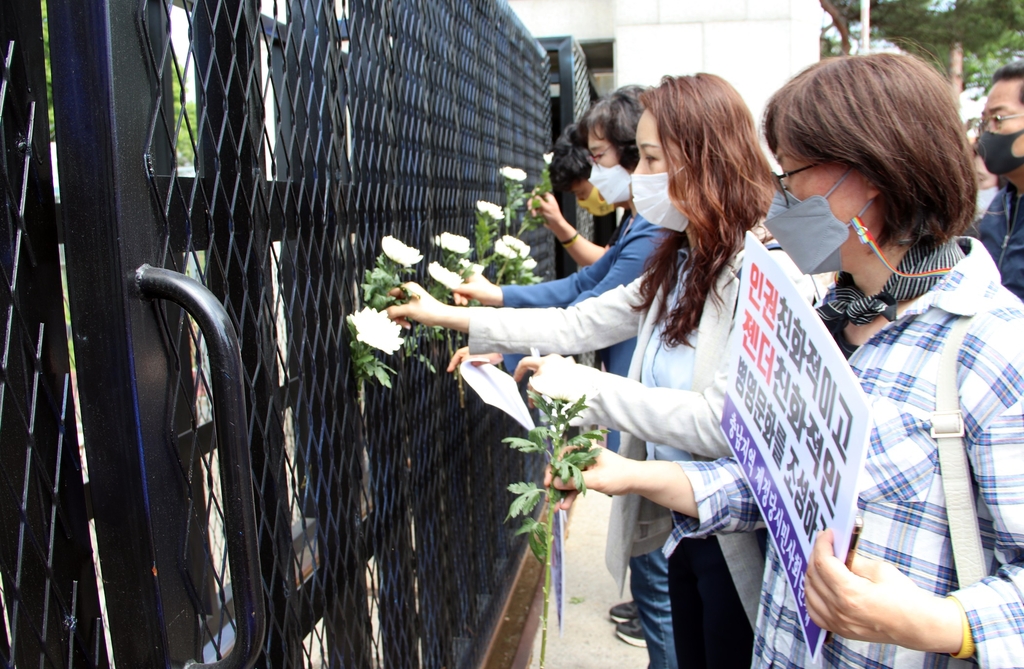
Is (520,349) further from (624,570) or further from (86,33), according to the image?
(86,33)

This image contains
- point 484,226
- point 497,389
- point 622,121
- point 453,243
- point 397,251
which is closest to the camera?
point 397,251

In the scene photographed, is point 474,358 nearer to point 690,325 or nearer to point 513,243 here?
point 690,325

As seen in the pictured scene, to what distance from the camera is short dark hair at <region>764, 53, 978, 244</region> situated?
56.8 inches

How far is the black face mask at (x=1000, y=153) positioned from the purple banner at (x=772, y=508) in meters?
2.45

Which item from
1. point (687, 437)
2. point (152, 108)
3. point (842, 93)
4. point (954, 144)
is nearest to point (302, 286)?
point (152, 108)

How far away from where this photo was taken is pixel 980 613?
1.25 meters

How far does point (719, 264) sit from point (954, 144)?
0.82m

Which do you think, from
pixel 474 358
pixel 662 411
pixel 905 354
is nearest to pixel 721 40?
pixel 474 358

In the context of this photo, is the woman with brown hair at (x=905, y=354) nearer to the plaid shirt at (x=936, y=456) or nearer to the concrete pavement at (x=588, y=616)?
the plaid shirt at (x=936, y=456)

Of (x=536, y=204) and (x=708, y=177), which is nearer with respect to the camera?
(x=708, y=177)

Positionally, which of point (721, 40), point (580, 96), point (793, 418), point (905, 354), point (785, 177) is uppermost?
point (721, 40)

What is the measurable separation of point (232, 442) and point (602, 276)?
2.41m

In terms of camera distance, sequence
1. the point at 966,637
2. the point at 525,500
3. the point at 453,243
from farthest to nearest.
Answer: the point at 453,243 < the point at 525,500 < the point at 966,637

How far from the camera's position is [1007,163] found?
11.6 ft
